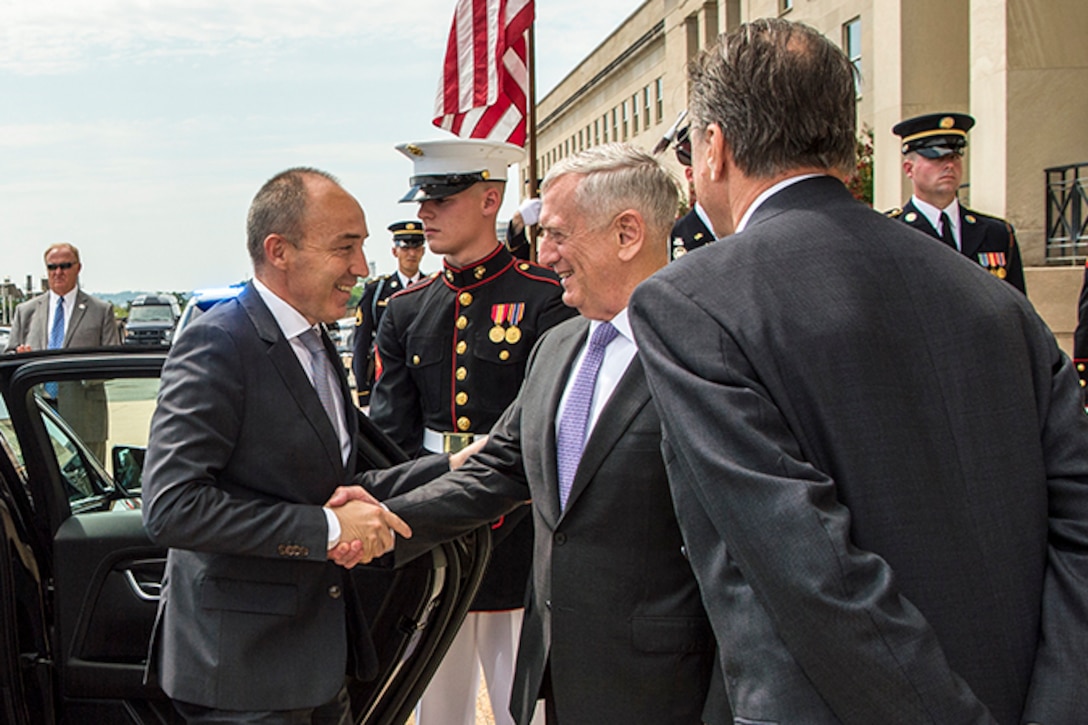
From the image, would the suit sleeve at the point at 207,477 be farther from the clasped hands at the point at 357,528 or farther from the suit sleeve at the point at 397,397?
the suit sleeve at the point at 397,397

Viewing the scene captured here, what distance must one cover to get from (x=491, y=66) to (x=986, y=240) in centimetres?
368

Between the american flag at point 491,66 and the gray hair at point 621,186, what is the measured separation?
5044 mm

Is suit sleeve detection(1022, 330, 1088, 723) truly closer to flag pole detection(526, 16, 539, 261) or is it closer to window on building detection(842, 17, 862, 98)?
flag pole detection(526, 16, 539, 261)

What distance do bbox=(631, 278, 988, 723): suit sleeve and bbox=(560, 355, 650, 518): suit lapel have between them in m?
0.72

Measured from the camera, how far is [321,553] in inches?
91.8

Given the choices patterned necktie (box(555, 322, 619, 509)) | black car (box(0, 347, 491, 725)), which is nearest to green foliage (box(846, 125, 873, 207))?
black car (box(0, 347, 491, 725))

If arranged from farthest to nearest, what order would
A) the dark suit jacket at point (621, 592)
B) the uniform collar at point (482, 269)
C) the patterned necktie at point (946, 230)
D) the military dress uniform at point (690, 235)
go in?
the military dress uniform at point (690, 235) → the patterned necktie at point (946, 230) → the uniform collar at point (482, 269) → the dark suit jacket at point (621, 592)

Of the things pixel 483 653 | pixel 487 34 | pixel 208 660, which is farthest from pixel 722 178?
pixel 487 34

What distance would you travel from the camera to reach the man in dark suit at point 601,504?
7.22 feet

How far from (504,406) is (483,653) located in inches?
32.7

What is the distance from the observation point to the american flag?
7.60 metres

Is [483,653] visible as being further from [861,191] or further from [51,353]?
[861,191]

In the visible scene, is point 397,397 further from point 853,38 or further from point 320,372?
point 853,38

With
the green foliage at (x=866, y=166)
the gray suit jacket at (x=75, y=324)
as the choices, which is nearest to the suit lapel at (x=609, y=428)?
the gray suit jacket at (x=75, y=324)
